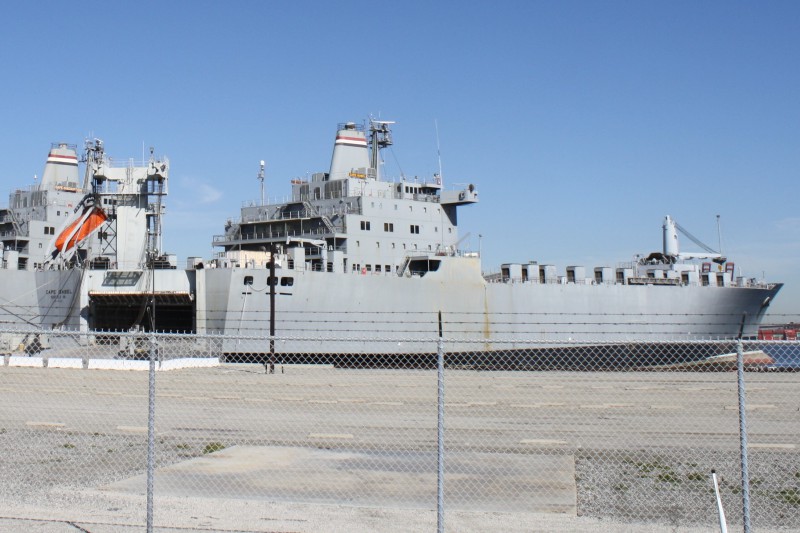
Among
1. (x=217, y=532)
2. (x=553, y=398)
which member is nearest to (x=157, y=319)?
(x=553, y=398)

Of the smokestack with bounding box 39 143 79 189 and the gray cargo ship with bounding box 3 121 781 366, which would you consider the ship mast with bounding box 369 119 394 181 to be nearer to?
the gray cargo ship with bounding box 3 121 781 366

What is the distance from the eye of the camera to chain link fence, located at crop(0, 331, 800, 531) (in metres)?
7.68

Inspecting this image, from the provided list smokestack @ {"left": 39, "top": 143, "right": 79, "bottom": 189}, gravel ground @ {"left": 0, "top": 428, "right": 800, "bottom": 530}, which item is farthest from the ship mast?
gravel ground @ {"left": 0, "top": 428, "right": 800, "bottom": 530}

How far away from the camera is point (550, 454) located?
10914 mm

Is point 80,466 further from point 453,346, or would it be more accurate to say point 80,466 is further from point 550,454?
point 453,346

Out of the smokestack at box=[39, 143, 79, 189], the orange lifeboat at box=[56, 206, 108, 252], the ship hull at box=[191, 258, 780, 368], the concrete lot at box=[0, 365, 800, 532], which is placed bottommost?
the concrete lot at box=[0, 365, 800, 532]

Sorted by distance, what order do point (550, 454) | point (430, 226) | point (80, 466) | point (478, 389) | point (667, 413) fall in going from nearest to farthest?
point (80, 466) → point (550, 454) → point (667, 413) → point (478, 389) → point (430, 226)

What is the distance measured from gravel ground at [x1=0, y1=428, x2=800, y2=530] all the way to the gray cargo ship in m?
15.6

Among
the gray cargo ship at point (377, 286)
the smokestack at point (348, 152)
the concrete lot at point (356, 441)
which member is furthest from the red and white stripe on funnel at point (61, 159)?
the concrete lot at point (356, 441)

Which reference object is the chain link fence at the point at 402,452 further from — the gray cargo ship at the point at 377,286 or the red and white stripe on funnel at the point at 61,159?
the red and white stripe on funnel at the point at 61,159

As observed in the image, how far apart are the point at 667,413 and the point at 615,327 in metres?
27.7

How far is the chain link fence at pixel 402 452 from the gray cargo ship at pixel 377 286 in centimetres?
1030

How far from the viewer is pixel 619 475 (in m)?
9.53

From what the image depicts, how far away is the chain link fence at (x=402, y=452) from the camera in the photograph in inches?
302
